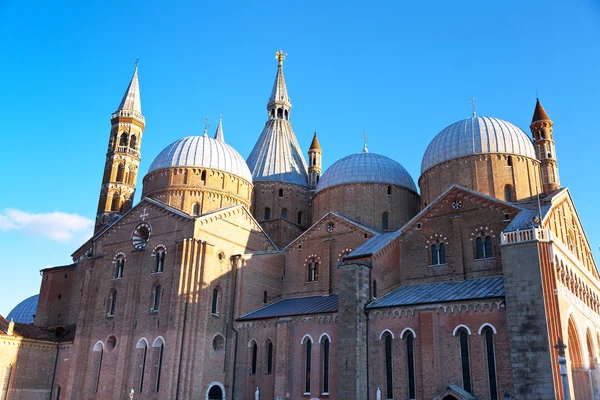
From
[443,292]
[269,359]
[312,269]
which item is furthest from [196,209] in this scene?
[443,292]

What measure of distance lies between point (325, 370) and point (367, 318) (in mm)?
3619

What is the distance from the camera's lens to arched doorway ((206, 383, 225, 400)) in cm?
3219

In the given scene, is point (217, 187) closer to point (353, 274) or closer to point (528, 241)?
point (353, 274)

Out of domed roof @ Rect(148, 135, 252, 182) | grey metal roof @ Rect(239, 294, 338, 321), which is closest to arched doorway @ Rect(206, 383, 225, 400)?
grey metal roof @ Rect(239, 294, 338, 321)

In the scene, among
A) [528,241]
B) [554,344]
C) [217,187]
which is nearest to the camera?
[554,344]

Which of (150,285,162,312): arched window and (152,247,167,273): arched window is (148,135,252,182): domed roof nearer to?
(152,247,167,273): arched window

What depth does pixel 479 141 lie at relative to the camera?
3631 centimetres

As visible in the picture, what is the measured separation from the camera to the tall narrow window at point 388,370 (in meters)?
26.7

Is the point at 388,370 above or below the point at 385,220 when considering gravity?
below

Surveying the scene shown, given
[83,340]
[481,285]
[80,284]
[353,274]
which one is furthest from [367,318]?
[80,284]

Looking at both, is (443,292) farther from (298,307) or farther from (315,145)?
(315,145)

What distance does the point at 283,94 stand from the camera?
54062 mm

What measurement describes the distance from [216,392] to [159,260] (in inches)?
341

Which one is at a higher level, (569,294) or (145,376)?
(569,294)
